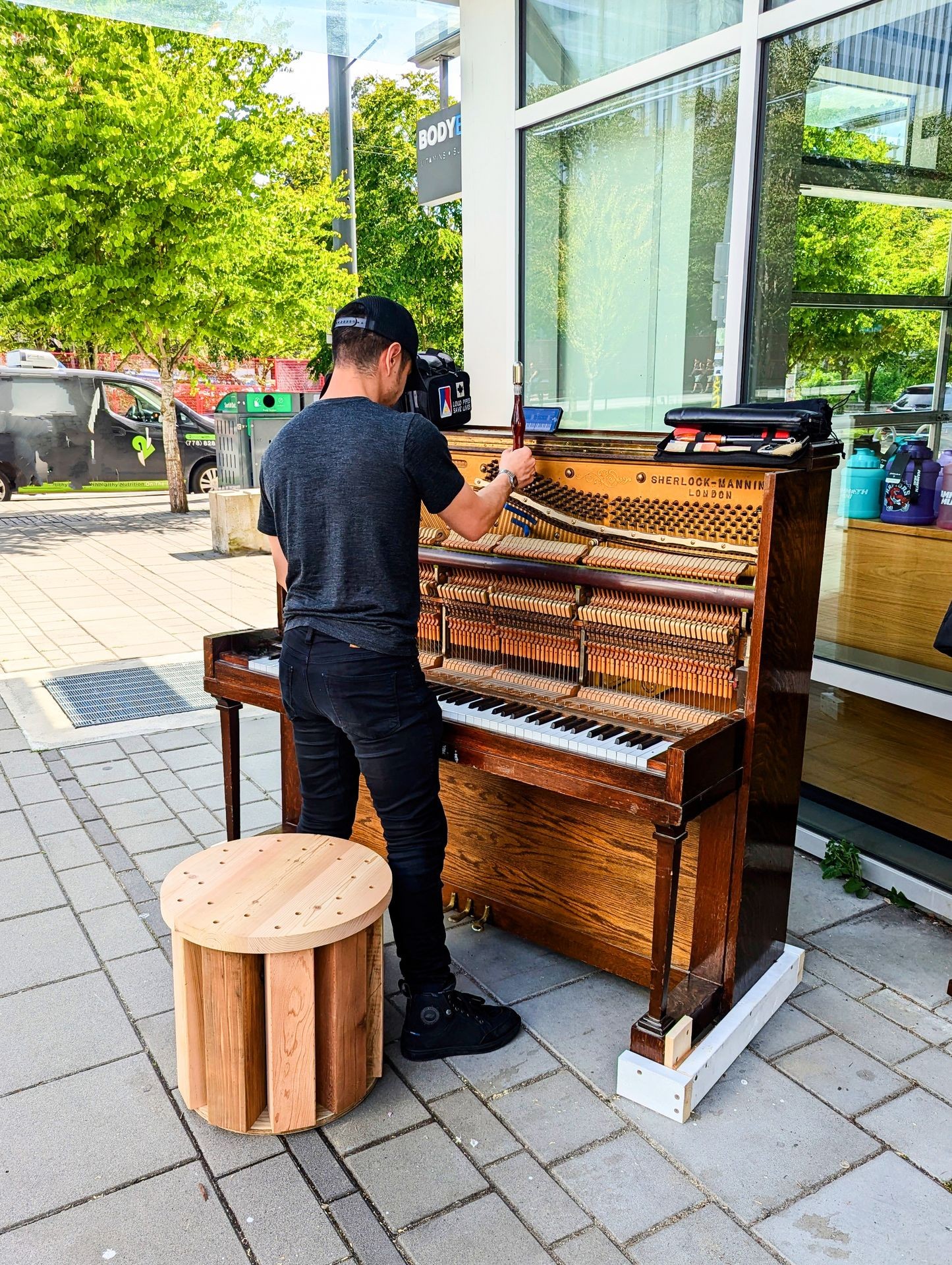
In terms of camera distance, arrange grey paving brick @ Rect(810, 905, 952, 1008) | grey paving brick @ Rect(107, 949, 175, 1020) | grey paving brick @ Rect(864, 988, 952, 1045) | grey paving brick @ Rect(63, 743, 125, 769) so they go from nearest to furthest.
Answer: grey paving brick @ Rect(864, 988, 952, 1045) → grey paving brick @ Rect(107, 949, 175, 1020) → grey paving brick @ Rect(810, 905, 952, 1008) → grey paving brick @ Rect(63, 743, 125, 769)

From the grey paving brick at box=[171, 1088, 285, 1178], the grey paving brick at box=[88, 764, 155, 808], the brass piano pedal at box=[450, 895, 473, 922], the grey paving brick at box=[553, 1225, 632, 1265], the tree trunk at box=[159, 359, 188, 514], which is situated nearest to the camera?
the grey paving brick at box=[553, 1225, 632, 1265]

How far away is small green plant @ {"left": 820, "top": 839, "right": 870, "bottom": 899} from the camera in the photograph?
12.3 ft

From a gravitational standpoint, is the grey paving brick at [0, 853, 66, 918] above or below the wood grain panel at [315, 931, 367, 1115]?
below

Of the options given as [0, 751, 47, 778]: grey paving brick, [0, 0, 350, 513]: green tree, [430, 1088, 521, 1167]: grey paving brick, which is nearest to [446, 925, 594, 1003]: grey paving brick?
[430, 1088, 521, 1167]: grey paving brick

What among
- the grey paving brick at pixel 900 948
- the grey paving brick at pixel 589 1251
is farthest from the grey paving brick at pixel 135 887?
the grey paving brick at pixel 900 948

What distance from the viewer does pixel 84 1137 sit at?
2.48m

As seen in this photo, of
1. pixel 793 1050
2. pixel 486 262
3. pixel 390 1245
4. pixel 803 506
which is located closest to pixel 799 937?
pixel 793 1050

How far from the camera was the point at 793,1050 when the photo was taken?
2816mm

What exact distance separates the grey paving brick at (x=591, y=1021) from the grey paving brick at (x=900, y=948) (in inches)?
29.8

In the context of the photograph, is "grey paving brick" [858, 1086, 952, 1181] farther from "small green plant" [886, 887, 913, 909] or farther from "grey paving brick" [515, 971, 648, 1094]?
"small green plant" [886, 887, 913, 909]

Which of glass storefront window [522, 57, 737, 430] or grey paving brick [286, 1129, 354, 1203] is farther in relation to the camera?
glass storefront window [522, 57, 737, 430]

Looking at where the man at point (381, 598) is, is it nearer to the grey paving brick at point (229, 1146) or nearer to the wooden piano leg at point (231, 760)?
the grey paving brick at point (229, 1146)

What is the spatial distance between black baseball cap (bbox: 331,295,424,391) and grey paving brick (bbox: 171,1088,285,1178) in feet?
6.45

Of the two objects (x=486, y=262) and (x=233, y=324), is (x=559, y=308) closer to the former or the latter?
(x=486, y=262)
